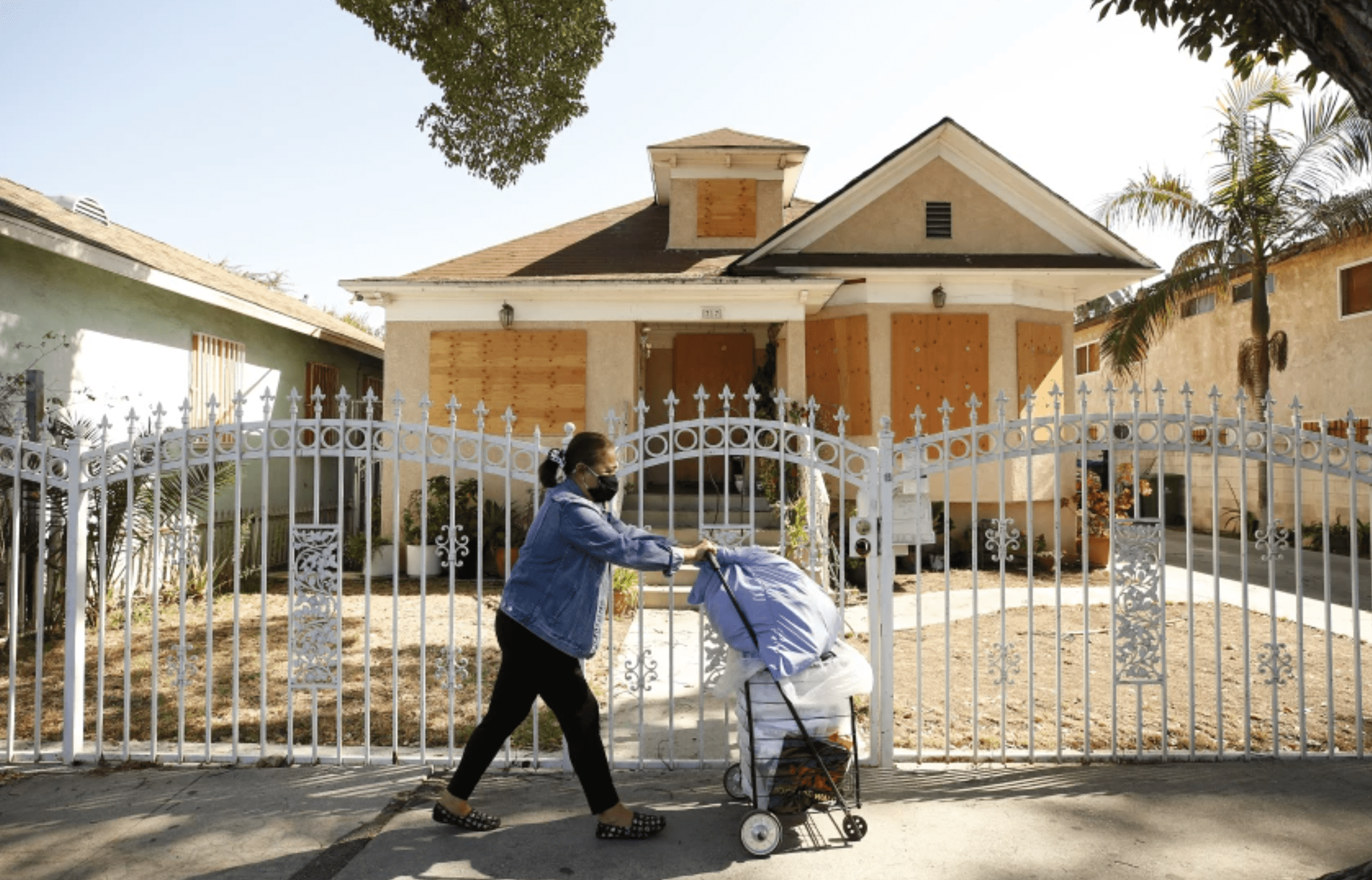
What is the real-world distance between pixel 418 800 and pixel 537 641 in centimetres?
124

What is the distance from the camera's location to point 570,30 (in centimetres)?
886

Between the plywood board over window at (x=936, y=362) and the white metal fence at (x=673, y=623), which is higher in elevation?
the plywood board over window at (x=936, y=362)

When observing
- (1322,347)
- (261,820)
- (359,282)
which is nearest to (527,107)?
(359,282)

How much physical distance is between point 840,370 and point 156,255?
936cm

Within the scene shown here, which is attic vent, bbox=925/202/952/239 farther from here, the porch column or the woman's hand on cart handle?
the woman's hand on cart handle

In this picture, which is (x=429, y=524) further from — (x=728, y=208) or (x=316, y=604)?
(x=316, y=604)

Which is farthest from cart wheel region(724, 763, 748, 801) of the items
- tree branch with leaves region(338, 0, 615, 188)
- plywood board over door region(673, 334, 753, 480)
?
plywood board over door region(673, 334, 753, 480)

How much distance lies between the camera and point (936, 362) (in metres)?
12.9

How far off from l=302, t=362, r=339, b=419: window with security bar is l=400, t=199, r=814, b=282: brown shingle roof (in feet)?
10.8

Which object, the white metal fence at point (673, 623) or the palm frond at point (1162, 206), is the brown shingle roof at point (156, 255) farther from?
the palm frond at point (1162, 206)

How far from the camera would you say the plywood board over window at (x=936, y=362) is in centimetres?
1285

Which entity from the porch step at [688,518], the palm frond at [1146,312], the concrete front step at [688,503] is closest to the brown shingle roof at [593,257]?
the concrete front step at [688,503]

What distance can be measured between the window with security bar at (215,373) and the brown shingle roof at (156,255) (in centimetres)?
73

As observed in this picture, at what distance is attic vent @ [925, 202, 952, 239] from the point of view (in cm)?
1362
